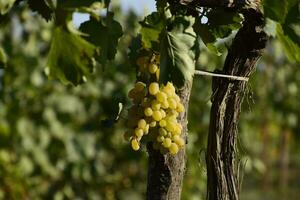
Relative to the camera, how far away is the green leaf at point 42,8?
1.62 metres

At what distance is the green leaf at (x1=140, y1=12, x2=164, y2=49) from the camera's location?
1.61 meters

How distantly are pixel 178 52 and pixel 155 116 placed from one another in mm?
162

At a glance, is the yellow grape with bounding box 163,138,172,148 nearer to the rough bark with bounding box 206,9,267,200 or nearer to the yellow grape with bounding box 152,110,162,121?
the yellow grape with bounding box 152,110,162,121

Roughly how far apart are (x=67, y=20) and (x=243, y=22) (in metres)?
0.63

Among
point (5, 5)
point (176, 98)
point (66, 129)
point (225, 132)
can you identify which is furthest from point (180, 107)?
point (66, 129)

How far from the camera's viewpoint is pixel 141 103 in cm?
171

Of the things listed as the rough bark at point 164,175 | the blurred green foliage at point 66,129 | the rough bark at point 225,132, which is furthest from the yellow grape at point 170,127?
the blurred green foliage at point 66,129

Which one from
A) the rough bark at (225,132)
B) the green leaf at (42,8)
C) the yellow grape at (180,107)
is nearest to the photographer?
the green leaf at (42,8)

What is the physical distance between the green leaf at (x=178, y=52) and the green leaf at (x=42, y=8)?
254mm

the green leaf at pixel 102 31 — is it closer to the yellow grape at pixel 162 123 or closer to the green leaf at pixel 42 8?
the green leaf at pixel 42 8

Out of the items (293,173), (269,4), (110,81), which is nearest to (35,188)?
(110,81)

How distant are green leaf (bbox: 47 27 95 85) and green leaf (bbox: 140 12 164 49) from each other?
0.25 meters

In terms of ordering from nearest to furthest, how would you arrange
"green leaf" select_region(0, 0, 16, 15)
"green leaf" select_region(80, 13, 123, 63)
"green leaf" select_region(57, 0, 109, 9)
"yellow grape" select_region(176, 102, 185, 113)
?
→ "green leaf" select_region(57, 0, 109, 9) → "green leaf" select_region(0, 0, 16, 15) → "green leaf" select_region(80, 13, 123, 63) → "yellow grape" select_region(176, 102, 185, 113)

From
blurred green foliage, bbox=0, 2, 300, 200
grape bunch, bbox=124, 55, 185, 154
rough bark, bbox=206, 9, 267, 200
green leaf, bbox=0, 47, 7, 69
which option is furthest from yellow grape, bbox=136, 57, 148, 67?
blurred green foliage, bbox=0, 2, 300, 200
